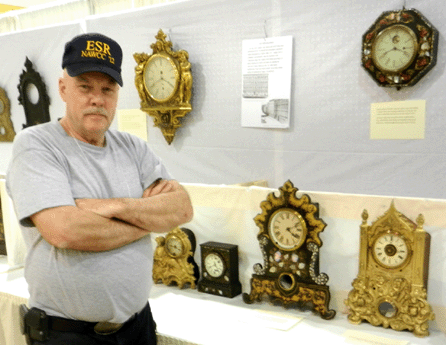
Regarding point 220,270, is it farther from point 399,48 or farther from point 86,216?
point 399,48

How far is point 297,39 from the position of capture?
2.45 meters

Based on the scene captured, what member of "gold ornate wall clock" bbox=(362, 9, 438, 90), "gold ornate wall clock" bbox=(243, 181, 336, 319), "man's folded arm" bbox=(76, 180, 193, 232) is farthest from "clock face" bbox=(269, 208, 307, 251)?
"gold ornate wall clock" bbox=(362, 9, 438, 90)

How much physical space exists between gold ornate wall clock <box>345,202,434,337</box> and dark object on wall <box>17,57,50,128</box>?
3.00m

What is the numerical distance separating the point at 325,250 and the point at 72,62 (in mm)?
1100

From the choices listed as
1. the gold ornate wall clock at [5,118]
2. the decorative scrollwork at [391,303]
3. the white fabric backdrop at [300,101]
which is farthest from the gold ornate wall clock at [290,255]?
the gold ornate wall clock at [5,118]

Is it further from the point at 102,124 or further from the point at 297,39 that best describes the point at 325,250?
the point at 297,39

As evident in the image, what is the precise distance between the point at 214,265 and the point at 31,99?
2.72 metres

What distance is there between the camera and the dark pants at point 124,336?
1266mm

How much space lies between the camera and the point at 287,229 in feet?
5.44

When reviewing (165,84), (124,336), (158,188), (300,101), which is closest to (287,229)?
(158,188)

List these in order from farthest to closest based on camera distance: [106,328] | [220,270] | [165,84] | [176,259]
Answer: [165,84] < [176,259] < [220,270] < [106,328]

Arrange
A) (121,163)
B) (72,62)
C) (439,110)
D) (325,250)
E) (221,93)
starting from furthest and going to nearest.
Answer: (221,93) < (439,110) < (325,250) < (121,163) < (72,62)

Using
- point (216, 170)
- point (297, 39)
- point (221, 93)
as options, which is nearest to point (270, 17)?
point (297, 39)

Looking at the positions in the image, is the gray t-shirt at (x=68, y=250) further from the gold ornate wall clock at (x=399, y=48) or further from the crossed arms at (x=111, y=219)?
the gold ornate wall clock at (x=399, y=48)
